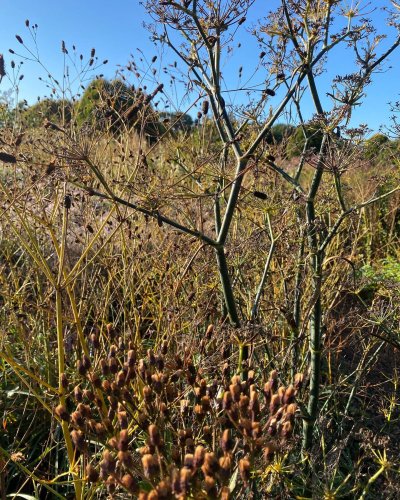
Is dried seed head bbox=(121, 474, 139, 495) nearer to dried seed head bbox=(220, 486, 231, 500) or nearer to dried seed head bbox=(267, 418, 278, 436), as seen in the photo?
dried seed head bbox=(220, 486, 231, 500)

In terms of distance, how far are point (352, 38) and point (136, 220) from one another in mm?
1728

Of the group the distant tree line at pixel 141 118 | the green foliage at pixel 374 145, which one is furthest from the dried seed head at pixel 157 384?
the green foliage at pixel 374 145

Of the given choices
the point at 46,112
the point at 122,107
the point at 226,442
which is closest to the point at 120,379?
the point at 226,442

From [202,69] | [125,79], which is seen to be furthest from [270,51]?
[125,79]

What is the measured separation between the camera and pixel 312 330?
1755mm

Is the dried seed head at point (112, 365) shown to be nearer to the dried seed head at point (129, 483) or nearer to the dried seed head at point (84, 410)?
the dried seed head at point (84, 410)

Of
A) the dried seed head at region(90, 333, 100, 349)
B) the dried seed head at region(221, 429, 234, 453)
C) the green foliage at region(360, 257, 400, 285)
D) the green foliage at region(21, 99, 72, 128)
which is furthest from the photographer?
Result: the green foliage at region(360, 257, 400, 285)

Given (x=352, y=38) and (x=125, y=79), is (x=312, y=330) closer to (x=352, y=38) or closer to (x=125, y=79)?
(x=352, y=38)

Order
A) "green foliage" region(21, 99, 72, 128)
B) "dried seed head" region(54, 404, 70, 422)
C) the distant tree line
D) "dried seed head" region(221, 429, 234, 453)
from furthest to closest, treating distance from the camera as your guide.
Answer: "green foliage" region(21, 99, 72, 128) → the distant tree line → "dried seed head" region(54, 404, 70, 422) → "dried seed head" region(221, 429, 234, 453)

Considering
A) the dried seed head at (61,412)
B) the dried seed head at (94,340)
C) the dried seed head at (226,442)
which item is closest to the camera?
the dried seed head at (226,442)

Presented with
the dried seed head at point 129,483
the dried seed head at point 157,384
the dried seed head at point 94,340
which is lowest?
the dried seed head at point 129,483

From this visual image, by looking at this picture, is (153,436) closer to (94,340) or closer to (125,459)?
(125,459)

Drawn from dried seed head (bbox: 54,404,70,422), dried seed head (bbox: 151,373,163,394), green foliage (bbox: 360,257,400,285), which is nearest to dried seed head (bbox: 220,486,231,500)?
dried seed head (bbox: 151,373,163,394)

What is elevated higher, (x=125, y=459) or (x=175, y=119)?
(x=175, y=119)
